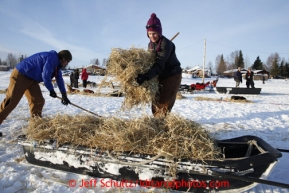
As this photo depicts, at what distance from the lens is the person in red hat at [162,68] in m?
3.07

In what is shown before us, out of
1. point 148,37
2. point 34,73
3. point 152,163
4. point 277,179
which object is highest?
point 148,37

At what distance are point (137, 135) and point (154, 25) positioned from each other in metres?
1.69

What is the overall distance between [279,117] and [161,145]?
5576 millimetres

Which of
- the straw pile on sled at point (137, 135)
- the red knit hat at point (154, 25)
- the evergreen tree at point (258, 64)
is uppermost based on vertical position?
the evergreen tree at point (258, 64)

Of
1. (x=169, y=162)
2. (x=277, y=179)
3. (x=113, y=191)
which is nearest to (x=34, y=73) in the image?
(x=113, y=191)

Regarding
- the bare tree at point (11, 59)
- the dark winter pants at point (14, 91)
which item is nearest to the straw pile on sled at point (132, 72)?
the dark winter pants at point (14, 91)

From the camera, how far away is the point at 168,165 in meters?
2.07

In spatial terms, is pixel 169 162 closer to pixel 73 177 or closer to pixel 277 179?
pixel 73 177

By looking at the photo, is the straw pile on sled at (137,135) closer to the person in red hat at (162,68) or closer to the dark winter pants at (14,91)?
the person in red hat at (162,68)

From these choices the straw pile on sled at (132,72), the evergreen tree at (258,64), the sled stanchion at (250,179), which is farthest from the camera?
the evergreen tree at (258,64)

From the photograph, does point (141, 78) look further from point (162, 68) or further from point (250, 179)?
point (250, 179)

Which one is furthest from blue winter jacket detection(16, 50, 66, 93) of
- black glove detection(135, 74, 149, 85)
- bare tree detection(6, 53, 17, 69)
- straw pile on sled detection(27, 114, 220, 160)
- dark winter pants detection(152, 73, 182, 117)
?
bare tree detection(6, 53, 17, 69)

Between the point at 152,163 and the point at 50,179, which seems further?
the point at 50,179

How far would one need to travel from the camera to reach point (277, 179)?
8.42 feet
